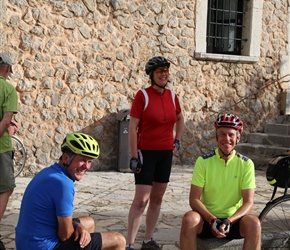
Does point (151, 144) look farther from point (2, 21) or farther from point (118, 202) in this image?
point (2, 21)

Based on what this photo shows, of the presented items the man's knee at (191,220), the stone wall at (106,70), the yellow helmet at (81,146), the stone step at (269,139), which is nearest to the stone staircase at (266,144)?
the stone step at (269,139)

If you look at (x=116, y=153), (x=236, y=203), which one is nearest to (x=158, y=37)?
Result: (x=116, y=153)

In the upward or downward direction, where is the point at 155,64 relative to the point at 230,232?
upward

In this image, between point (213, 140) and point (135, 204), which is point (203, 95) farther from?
point (135, 204)

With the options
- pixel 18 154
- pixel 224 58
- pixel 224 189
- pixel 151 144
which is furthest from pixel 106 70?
pixel 224 189

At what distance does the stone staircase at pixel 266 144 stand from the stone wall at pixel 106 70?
0.26 meters

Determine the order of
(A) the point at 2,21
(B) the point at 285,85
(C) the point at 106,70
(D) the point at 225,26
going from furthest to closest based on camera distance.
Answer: (B) the point at 285,85
(D) the point at 225,26
(C) the point at 106,70
(A) the point at 2,21

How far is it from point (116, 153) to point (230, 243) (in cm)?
594

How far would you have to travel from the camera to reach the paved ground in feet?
17.4

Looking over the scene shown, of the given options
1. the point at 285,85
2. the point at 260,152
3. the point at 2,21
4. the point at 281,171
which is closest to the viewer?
the point at 281,171

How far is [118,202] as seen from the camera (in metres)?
6.79

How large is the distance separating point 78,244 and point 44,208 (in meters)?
0.33

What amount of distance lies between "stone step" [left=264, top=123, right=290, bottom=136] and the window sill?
1392 mm

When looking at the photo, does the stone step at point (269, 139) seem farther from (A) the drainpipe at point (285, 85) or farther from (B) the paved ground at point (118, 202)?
(B) the paved ground at point (118, 202)
